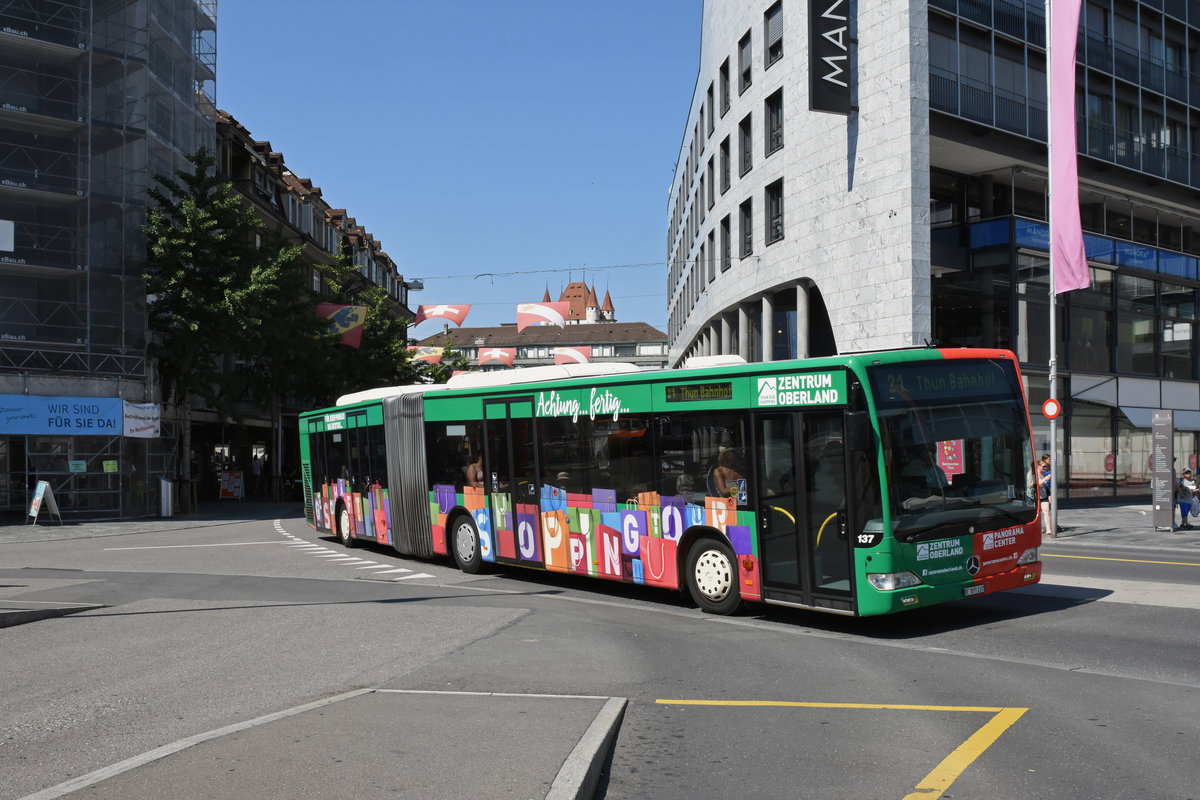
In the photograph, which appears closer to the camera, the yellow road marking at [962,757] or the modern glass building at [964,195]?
the yellow road marking at [962,757]

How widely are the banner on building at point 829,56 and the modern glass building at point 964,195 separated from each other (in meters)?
0.05

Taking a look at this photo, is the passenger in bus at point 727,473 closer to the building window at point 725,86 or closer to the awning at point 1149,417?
the awning at point 1149,417

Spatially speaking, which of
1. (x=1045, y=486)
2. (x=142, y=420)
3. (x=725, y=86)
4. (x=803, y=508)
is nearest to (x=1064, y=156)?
(x=1045, y=486)

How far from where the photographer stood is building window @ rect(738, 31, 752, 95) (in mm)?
33500

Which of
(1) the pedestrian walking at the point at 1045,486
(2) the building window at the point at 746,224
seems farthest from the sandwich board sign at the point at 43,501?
(1) the pedestrian walking at the point at 1045,486

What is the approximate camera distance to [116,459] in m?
30.3

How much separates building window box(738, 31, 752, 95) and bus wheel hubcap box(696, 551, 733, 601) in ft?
82.0

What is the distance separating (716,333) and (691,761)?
37168 mm

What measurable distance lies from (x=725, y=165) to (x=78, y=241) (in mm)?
21351

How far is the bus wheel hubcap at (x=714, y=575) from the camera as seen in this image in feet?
36.8

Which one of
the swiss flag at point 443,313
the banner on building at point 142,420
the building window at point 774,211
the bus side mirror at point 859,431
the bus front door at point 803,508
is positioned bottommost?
the bus front door at point 803,508

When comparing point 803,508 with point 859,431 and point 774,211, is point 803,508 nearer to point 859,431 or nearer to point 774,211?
point 859,431

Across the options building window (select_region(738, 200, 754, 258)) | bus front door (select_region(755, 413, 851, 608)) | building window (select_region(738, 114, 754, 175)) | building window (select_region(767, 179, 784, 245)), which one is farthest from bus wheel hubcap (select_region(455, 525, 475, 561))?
building window (select_region(738, 114, 754, 175))

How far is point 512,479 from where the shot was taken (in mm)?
14547
